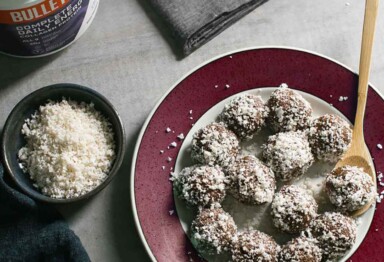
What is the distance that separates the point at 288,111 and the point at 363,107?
0.62 feet

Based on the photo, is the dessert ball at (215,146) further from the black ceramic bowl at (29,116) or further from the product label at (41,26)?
the product label at (41,26)

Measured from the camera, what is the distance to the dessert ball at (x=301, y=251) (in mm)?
1377

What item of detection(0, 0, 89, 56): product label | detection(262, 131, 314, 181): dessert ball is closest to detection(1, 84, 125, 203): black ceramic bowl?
detection(0, 0, 89, 56): product label

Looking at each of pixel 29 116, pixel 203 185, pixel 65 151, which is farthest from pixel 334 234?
pixel 29 116

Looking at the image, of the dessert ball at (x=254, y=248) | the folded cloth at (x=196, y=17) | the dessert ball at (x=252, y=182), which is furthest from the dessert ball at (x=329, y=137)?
the folded cloth at (x=196, y=17)

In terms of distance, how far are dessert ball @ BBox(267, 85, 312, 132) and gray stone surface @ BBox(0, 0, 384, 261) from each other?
23 centimetres

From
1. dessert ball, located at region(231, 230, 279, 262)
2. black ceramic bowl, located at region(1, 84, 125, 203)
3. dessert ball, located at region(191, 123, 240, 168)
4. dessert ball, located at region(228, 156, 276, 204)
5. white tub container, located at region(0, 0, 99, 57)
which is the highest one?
white tub container, located at region(0, 0, 99, 57)

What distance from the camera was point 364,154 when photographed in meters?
1.50

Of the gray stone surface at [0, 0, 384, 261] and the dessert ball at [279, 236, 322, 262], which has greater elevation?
the gray stone surface at [0, 0, 384, 261]

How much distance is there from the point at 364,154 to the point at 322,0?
0.46 metres

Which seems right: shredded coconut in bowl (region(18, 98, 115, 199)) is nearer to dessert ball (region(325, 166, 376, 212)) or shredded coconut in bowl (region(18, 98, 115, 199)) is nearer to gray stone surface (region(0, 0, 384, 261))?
gray stone surface (region(0, 0, 384, 261))

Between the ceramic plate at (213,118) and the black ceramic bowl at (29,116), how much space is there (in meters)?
0.06

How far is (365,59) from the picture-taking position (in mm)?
1539

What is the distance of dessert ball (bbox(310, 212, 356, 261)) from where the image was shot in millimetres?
1388
